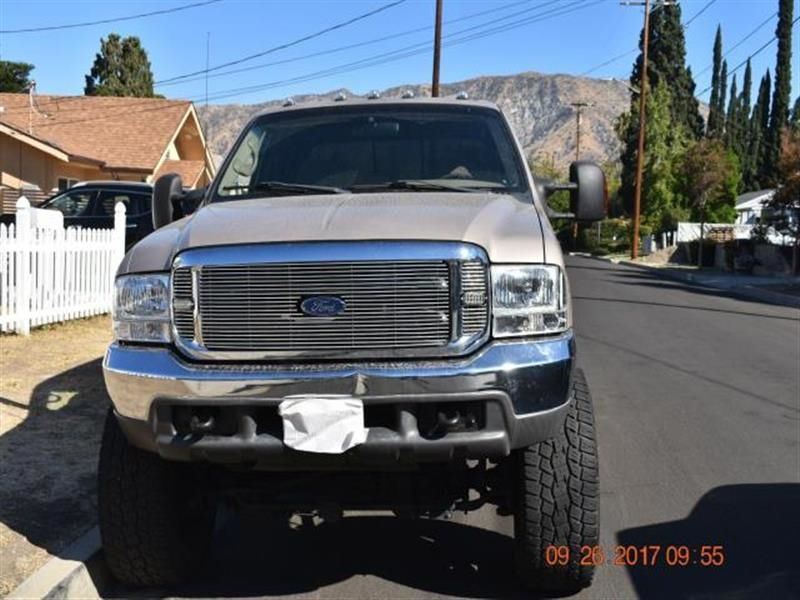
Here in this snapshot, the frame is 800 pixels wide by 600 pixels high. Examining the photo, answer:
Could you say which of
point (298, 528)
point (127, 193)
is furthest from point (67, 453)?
point (127, 193)

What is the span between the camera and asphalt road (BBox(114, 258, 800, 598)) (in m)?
4.27

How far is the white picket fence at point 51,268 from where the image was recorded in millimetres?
10672

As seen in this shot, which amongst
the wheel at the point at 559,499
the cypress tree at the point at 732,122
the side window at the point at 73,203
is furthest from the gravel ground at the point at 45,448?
the cypress tree at the point at 732,122

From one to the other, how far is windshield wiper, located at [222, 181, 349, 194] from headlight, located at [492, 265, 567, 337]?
49.7 inches

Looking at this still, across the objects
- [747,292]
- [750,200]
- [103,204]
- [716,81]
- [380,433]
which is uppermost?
[716,81]

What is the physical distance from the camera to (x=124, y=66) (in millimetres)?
50688

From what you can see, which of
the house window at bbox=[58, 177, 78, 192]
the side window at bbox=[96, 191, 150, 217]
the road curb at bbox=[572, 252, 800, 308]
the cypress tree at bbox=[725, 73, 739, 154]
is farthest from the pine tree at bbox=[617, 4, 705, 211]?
the side window at bbox=[96, 191, 150, 217]

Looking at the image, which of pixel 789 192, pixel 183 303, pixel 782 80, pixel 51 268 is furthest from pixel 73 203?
pixel 782 80

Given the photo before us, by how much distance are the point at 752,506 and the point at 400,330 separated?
291 cm

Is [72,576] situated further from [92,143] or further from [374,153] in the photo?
[92,143]

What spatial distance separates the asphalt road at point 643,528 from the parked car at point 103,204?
8434 millimetres

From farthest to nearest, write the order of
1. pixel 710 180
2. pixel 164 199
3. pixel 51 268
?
pixel 710 180
pixel 51 268
pixel 164 199

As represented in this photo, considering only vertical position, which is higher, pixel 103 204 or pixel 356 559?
pixel 103 204

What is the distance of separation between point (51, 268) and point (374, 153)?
25.3ft
